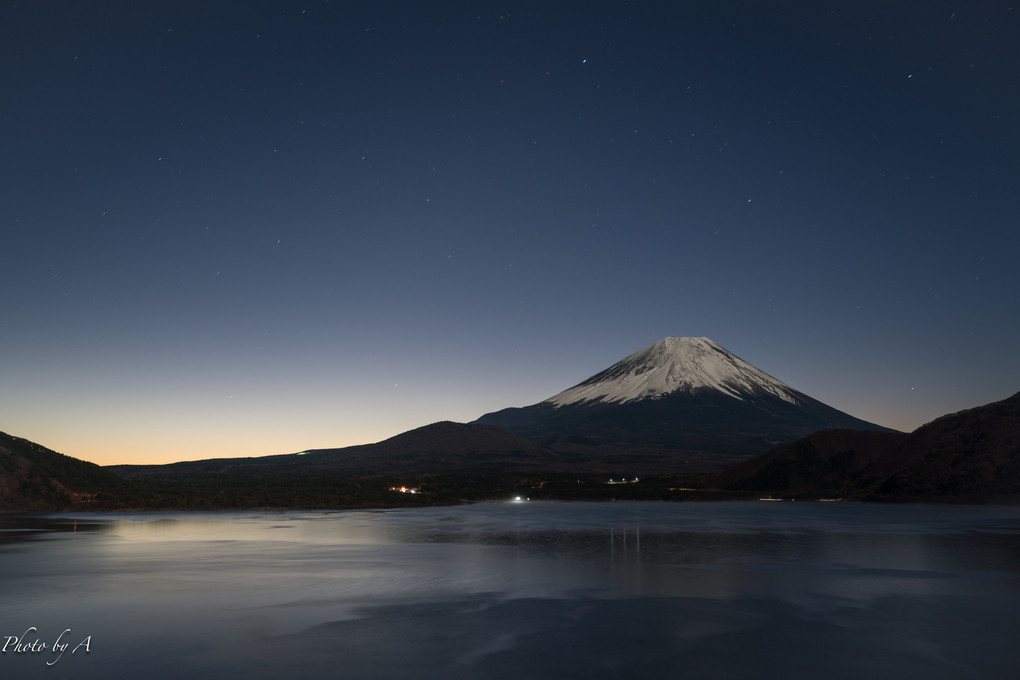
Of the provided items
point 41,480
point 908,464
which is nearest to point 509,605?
point 41,480

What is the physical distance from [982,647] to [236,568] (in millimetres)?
19447

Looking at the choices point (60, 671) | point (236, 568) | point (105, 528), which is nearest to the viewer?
point (60, 671)

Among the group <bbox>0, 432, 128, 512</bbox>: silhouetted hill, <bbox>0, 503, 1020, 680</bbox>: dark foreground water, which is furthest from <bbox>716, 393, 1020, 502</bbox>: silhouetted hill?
<bbox>0, 432, 128, 512</bbox>: silhouetted hill

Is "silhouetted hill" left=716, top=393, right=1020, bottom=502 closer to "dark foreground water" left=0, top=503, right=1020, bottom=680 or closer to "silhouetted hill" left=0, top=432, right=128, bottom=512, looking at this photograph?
"dark foreground water" left=0, top=503, right=1020, bottom=680

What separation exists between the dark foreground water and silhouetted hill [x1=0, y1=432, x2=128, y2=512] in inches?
629

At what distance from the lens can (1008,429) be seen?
55281 millimetres

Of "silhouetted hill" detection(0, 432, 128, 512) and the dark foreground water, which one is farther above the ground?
"silhouetted hill" detection(0, 432, 128, 512)

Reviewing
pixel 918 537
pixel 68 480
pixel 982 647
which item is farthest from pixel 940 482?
pixel 68 480

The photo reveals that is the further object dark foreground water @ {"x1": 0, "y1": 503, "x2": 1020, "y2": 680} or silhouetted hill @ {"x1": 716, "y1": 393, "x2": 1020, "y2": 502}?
silhouetted hill @ {"x1": 716, "y1": 393, "x2": 1020, "y2": 502}

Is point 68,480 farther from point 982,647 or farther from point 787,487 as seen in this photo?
point 787,487

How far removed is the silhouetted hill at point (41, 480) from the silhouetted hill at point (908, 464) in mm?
59202

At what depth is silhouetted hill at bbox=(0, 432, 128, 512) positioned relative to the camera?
4734 centimetres

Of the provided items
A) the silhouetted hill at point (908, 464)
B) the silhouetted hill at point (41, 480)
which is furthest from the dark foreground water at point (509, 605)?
the silhouetted hill at point (908, 464)

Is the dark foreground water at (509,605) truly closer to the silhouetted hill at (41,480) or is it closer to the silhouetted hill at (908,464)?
the silhouetted hill at (41,480)
